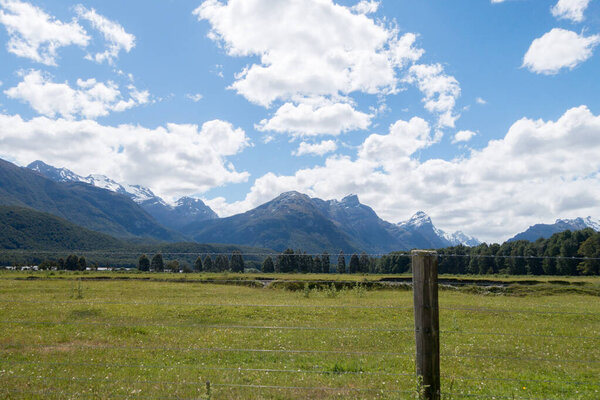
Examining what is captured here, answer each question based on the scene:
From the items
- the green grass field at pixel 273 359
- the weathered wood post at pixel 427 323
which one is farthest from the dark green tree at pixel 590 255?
the weathered wood post at pixel 427 323

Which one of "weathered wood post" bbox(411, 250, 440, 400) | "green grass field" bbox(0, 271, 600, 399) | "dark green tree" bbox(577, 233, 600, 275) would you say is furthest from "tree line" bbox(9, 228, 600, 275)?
"weathered wood post" bbox(411, 250, 440, 400)

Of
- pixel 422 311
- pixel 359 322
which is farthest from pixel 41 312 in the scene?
pixel 422 311

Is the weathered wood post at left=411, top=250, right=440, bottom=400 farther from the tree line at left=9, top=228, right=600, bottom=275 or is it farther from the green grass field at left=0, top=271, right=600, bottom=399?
the tree line at left=9, top=228, right=600, bottom=275

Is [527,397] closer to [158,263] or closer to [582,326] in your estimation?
[582,326]

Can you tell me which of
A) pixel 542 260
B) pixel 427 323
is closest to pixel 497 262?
pixel 542 260

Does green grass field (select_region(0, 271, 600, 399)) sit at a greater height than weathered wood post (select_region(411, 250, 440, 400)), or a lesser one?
lesser

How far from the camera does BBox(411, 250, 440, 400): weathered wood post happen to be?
7504 millimetres

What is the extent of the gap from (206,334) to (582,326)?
84.4ft

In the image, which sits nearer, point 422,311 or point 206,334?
point 422,311

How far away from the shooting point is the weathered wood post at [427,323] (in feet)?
24.6

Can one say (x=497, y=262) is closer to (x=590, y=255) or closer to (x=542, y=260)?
(x=542, y=260)

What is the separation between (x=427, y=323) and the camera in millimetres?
7520

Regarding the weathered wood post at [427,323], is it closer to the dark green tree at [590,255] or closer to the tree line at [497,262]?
the tree line at [497,262]

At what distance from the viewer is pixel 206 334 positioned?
20.4 metres
